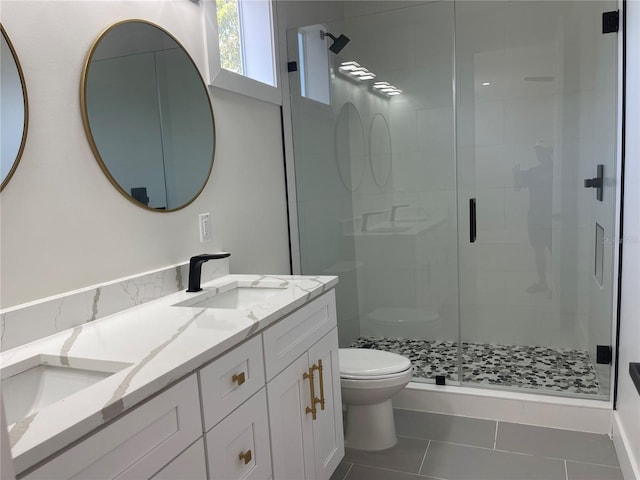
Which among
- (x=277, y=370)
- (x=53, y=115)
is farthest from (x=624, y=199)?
(x=53, y=115)

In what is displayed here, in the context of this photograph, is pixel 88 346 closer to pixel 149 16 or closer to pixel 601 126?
pixel 149 16

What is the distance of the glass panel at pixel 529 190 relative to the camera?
8.79 ft

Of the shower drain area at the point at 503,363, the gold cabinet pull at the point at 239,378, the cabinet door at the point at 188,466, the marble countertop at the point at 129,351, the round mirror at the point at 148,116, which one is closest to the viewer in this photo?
the marble countertop at the point at 129,351

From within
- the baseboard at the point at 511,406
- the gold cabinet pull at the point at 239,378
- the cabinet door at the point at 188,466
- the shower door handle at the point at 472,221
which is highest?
the shower door handle at the point at 472,221

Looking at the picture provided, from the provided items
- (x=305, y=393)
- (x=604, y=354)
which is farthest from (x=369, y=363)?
(x=604, y=354)

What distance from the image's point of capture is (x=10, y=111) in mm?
1265

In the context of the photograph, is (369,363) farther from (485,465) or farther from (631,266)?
(631,266)

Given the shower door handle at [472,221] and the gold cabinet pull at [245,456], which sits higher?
the shower door handle at [472,221]

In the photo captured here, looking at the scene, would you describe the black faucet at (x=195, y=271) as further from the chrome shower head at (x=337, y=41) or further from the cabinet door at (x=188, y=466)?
the chrome shower head at (x=337, y=41)

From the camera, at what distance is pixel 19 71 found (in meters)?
1.31

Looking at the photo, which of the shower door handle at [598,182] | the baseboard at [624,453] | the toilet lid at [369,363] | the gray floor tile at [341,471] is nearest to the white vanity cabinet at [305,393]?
the gray floor tile at [341,471]

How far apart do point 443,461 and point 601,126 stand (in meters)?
1.85

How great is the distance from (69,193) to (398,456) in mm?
1752

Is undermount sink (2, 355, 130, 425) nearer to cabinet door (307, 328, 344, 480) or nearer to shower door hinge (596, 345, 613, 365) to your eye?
cabinet door (307, 328, 344, 480)
